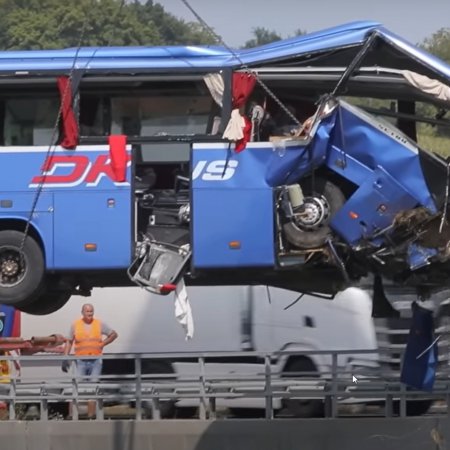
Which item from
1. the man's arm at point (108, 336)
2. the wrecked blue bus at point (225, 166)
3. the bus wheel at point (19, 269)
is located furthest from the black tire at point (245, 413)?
the bus wheel at point (19, 269)

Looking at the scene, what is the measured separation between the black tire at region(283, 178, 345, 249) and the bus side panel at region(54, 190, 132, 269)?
150 centimetres

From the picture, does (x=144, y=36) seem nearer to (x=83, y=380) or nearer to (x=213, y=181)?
(x=83, y=380)

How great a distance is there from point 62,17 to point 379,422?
23.3 meters

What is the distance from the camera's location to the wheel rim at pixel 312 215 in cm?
1239

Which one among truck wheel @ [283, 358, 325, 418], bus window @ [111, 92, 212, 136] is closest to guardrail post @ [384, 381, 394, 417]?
truck wheel @ [283, 358, 325, 418]

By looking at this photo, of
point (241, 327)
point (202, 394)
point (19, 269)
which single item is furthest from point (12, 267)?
point (241, 327)

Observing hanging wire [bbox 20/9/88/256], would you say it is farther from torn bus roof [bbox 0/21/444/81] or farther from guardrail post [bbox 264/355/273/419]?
guardrail post [bbox 264/355/273/419]

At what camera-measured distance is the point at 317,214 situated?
12422 mm

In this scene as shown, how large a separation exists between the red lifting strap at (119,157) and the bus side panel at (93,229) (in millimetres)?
150

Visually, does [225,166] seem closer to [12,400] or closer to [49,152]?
[49,152]

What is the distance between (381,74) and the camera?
12.4 metres

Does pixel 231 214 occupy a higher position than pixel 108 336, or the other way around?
pixel 231 214

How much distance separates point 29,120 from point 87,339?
5810 mm

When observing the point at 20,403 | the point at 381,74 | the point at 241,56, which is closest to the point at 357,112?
the point at 381,74
